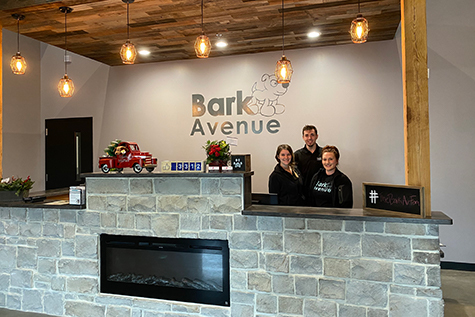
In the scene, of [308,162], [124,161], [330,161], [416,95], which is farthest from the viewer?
[308,162]

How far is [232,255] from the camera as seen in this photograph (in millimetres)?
2906

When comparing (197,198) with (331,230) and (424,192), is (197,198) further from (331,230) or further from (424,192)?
(424,192)

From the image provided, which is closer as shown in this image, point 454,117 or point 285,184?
point 285,184

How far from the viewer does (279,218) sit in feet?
9.18

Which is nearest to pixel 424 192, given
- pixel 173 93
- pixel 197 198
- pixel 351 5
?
pixel 197 198

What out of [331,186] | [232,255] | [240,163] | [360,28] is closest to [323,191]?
[331,186]

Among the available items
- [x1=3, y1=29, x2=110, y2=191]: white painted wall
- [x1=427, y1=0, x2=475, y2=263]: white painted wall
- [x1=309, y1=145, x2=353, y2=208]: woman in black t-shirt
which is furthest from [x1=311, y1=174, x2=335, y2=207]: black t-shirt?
[x1=3, y1=29, x2=110, y2=191]: white painted wall

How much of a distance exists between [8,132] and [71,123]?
933 millimetres

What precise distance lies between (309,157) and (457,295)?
212cm

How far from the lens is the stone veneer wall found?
8.23ft

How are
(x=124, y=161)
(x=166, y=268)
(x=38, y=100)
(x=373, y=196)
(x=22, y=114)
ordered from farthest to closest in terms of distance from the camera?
(x=38, y=100), (x=22, y=114), (x=124, y=161), (x=166, y=268), (x=373, y=196)

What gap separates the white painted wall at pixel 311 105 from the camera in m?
4.53

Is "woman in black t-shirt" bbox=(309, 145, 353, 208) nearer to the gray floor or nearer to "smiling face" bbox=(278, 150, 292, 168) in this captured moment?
"smiling face" bbox=(278, 150, 292, 168)

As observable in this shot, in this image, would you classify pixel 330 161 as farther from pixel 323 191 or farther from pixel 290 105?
pixel 290 105
